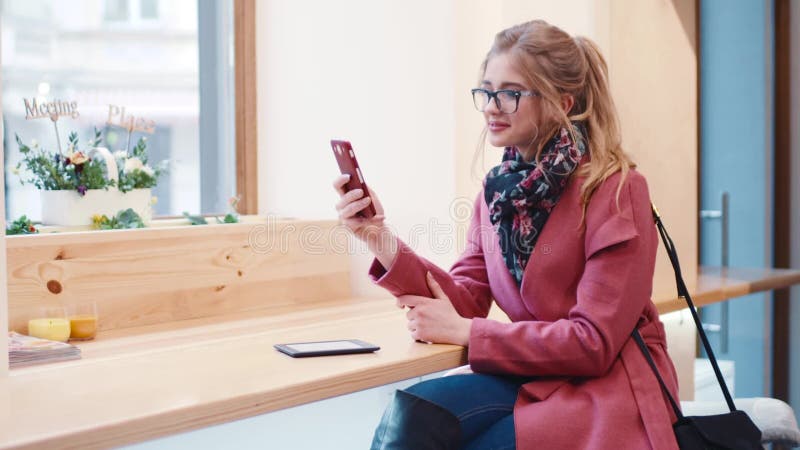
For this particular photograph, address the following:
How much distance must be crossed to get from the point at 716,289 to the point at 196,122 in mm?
1596

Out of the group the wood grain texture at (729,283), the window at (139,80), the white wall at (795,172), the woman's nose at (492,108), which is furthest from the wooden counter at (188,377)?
the white wall at (795,172)

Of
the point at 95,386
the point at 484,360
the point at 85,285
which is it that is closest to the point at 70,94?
the point at 85,285

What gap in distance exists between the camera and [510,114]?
1.73 meters

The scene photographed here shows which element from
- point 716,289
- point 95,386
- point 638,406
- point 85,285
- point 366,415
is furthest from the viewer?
point 716,289

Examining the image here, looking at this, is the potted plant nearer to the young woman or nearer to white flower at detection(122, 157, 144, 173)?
white flower at detection(122, 157, 144, 173)

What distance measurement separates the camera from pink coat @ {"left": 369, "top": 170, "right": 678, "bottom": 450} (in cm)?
154

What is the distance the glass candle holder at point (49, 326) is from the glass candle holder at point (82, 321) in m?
0.02

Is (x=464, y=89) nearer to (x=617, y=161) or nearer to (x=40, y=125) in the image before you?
(x=617, y=161)

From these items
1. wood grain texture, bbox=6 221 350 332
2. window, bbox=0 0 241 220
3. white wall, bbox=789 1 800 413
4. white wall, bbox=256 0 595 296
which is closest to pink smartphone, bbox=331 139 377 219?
Result: wood grain texture, bbox=6 221 350 332

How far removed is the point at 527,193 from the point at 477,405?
15.5 inches

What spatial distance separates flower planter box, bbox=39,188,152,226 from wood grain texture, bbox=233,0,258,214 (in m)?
0.60

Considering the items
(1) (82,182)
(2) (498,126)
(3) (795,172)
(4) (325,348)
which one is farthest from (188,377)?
(3) (795,172)

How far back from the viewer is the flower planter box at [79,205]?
2.23m

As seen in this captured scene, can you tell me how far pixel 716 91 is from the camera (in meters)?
3.40
